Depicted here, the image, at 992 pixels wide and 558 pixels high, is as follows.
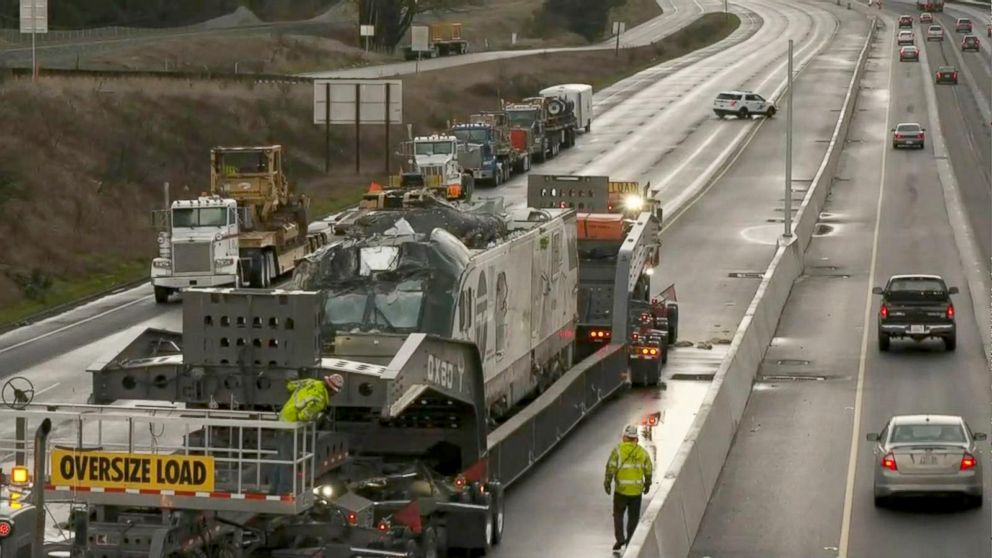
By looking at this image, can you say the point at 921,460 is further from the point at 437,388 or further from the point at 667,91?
the point at 667,91

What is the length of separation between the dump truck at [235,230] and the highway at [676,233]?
1304mm

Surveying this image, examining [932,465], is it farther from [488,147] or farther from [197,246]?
[488,147]

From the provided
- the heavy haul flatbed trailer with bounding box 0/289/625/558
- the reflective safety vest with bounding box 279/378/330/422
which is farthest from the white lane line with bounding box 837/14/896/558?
the reflective safety vest with bounding box 279/378/330/422

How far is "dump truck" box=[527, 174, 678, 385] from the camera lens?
129 ft

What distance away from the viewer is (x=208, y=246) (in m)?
50.4

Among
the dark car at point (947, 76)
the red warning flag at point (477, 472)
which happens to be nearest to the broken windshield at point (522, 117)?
the dark car at point (947, 76)

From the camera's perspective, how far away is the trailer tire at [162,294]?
5075 cm

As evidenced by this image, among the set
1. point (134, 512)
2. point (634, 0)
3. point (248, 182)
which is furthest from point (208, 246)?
point (634, 0)

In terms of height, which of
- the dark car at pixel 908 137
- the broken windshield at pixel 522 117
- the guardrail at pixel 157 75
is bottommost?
the dark car at pixel 908 137

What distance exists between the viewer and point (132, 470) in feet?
61.4

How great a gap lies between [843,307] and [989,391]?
12.1 m

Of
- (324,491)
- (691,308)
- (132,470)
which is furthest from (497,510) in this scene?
(691,308)

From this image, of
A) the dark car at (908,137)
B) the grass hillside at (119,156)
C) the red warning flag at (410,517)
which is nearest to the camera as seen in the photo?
the red warning flag at (410,517)

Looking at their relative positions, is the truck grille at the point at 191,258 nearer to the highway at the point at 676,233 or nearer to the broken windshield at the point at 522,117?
the highway at the point at 676,233
